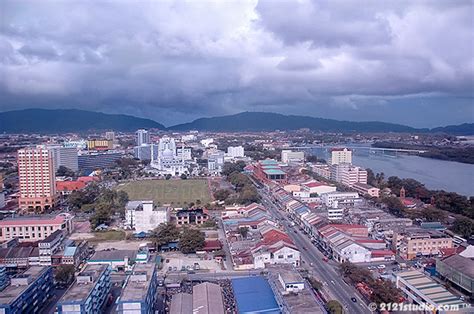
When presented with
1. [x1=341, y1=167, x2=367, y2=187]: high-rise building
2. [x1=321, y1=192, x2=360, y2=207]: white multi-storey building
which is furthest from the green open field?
[x1=341, y1=167, x2=367, y2=187]: high-rise building

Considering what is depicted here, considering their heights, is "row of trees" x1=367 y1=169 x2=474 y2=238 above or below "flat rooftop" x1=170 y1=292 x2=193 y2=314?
above

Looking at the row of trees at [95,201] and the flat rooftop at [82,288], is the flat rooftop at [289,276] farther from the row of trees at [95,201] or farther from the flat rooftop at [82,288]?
the row of trees at [95,201]

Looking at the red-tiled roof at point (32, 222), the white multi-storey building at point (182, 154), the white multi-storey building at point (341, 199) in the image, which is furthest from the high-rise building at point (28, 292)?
the white multi-storey building at point (182, 154)

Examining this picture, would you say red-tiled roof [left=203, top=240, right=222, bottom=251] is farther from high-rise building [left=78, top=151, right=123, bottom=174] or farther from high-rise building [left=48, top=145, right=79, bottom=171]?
high-rise building [left=78, top=151, right=123, bottom=174]

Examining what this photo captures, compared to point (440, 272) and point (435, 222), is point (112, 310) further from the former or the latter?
point (435, 222)

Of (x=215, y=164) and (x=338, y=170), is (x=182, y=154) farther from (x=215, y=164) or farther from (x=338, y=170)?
(x=338, y=170)
